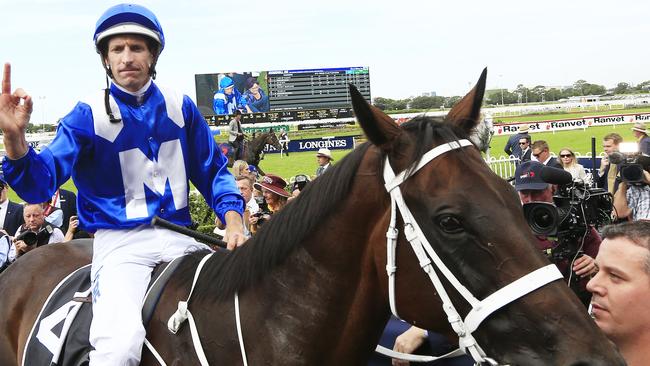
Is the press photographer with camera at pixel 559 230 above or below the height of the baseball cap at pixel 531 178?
below

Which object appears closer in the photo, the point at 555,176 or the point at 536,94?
the point at 555,176

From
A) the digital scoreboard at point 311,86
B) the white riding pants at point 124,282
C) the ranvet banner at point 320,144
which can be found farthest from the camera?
the digital scoreboard at point 311,86

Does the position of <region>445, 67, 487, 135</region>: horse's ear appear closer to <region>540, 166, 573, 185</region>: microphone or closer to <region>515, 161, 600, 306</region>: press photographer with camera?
<region>515, 161, 600, 306</region>: press photographer with camera

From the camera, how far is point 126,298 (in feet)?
7.89

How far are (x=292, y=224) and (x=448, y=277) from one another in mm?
669

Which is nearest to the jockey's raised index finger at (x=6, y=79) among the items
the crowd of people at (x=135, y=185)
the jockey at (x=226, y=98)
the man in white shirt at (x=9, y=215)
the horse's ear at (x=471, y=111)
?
the crowd of people at (x=135, y=185)

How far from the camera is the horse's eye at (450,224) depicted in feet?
5.96

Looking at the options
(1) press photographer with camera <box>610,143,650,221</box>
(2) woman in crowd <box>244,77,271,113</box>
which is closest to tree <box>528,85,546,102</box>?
(2) woman in crowd <box>244,77,271,113</box>

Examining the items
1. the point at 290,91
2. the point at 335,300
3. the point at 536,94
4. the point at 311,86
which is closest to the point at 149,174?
the point at 335,300

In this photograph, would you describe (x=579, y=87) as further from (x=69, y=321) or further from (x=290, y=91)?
(x=69, y=321)

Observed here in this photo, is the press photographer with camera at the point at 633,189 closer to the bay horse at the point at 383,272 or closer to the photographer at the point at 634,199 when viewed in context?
the photographer at the point at 634,199

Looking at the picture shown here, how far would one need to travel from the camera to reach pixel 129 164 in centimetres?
267

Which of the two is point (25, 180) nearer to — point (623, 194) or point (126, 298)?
point (126, 298)

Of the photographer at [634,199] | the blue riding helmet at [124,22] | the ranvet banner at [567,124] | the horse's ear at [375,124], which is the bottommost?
the ranvet banner at [567,124]
